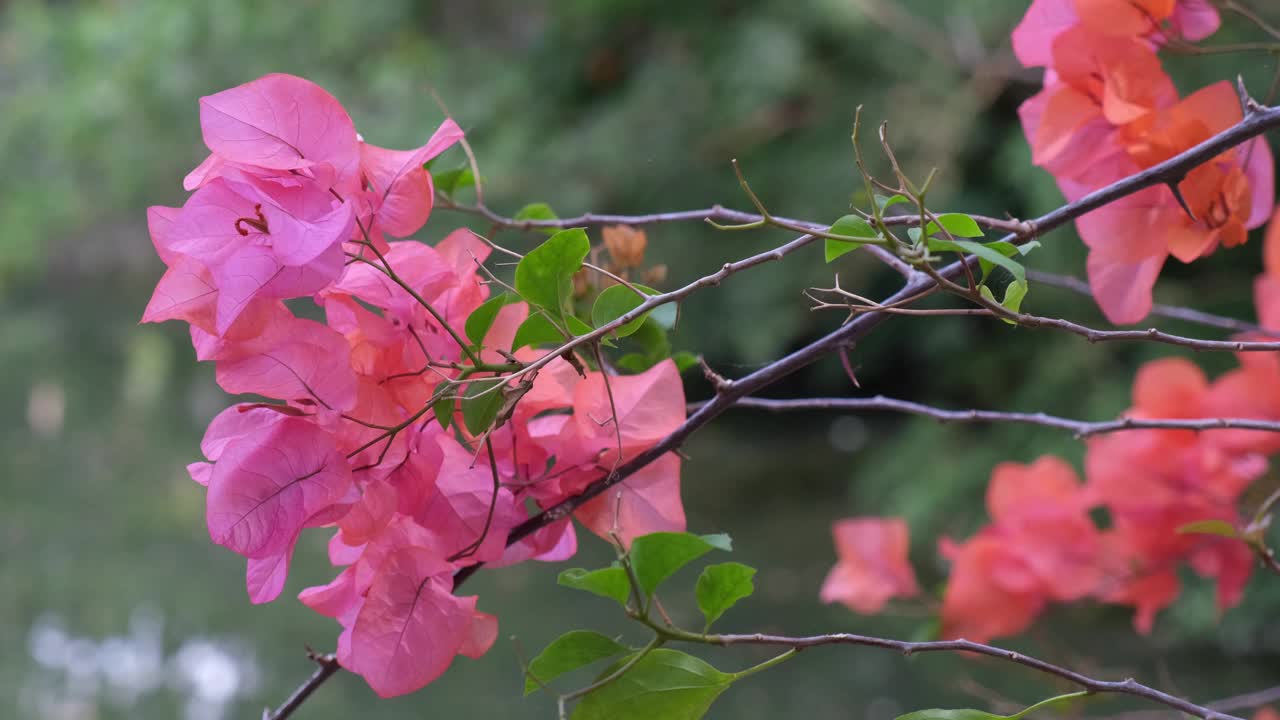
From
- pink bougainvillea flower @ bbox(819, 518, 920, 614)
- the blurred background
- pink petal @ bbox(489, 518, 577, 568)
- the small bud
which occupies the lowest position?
the blurred background

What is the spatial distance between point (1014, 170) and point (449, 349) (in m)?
0.83

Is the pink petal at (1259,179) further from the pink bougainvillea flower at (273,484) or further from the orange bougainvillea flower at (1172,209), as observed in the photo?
the pink bougainvillea flower at (273,484)

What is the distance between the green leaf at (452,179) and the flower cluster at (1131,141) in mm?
95

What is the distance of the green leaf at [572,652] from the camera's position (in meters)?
0.12

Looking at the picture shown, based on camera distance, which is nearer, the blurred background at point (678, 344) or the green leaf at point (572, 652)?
the green leaf at point (572, 652)

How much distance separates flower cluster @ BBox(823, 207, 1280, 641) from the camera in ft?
0.86

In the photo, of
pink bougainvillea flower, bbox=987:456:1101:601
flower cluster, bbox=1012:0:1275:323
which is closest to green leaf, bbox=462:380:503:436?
flower cluster, bbox=1012:0:1275:323

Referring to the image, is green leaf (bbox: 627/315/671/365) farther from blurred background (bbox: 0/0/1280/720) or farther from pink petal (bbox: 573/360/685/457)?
blurred background (bbox: 0/0/1280/720)

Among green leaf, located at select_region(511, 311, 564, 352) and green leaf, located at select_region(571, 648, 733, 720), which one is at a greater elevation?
green leaf, located at select_region(511, 311, 564, 352)

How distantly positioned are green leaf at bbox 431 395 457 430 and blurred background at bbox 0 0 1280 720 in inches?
8.6

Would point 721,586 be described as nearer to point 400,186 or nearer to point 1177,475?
point 400,186

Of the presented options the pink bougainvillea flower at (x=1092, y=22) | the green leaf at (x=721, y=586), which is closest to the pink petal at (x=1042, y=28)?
the pink bougainvillea flower at (x=1092, y=22)

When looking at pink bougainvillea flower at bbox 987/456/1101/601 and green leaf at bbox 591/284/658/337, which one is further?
pink bougainvillea flower at bbox 987/456/1101/601

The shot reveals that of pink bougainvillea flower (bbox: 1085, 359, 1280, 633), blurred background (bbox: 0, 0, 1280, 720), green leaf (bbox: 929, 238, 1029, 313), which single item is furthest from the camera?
blurred background (bbox: 0, 0, 1280, 720)
